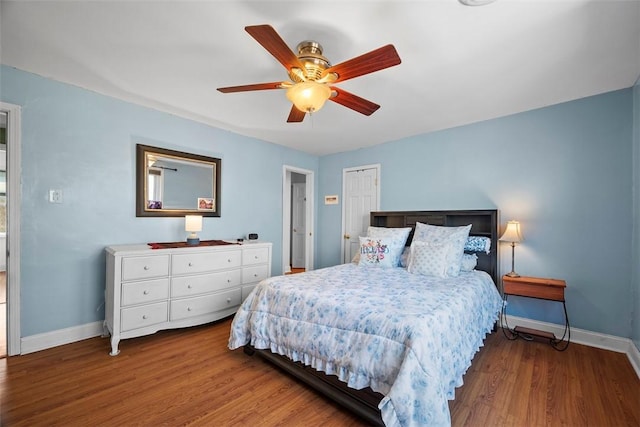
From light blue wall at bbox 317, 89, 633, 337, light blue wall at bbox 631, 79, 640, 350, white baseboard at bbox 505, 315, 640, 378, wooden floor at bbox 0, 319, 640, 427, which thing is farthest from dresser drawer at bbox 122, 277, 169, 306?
light blue wall at bbox 631, 79, 640, 350

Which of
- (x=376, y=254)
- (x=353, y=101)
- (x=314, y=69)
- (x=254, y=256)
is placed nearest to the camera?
(x=314, y=69)

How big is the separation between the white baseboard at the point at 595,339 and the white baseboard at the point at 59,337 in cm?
432

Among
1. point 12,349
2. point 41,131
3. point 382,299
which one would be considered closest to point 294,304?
point 382,299

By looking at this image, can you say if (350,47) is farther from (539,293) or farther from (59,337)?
(59,337)

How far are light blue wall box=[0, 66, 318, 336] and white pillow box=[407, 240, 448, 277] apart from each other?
268cm

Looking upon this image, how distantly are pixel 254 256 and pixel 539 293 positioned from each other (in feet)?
9.78

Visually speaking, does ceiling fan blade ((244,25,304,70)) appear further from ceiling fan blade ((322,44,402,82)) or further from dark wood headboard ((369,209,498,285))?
dark wood headboard ((369,209,498,285))

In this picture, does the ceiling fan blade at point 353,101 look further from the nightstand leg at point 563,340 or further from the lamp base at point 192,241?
the nightstand leg at point 563,340

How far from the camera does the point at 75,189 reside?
8.69ft

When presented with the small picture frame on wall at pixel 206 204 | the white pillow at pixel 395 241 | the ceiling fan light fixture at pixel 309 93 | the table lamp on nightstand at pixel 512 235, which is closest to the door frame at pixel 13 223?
the small picture frame on wall at pixel 206 204

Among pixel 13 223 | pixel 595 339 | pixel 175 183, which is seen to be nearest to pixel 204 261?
pixel 175 183

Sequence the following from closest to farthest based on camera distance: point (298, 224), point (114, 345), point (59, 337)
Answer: point (114, 345)
point (59, 337)
point (298, 224)

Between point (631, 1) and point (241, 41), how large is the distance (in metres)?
2.27

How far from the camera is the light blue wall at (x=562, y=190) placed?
260cm
